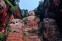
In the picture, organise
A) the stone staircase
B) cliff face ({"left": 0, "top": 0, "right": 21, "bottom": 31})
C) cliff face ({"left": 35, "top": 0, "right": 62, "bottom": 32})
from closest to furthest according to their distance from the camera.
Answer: the stone staircase
cliff face ({"left": 0, "top": 0, "right": 21, "bottom": 31})
cliff face ({"left": 35, "top": 0, "right": 62, "bottom": 32})

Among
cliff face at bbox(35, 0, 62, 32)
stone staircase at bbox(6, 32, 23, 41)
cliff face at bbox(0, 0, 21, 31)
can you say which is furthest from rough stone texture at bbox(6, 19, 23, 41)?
cliff face at bbox(35, 0, 62, 32)

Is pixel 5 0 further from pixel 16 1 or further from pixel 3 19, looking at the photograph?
pixel 16 1

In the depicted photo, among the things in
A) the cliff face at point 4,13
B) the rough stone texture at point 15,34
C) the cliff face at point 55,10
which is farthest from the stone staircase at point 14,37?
the cliff face at point 55,10

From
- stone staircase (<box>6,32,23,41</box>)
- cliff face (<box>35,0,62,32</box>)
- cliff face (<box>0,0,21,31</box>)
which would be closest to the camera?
stone staircase (<box>6,32,23,41</box>)

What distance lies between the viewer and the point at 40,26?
729 inches

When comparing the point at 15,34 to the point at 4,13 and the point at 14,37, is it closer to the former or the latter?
the point at 14,37

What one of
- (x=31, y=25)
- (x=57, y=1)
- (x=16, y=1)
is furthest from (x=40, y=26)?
(x=16, y=1)

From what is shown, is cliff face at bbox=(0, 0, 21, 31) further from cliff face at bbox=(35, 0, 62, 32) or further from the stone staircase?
cliff face at bbox=(35, 0, 62, 32)

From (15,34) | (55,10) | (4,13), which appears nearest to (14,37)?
(15,34)

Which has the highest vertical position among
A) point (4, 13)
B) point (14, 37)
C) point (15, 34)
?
point (4, 13)

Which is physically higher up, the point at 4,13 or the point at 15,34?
the point at 4,13

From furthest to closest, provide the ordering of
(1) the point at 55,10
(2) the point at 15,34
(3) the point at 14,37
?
(1) the point at 55,10 < (2) the point at 15,34 < (3) the point at 14,37

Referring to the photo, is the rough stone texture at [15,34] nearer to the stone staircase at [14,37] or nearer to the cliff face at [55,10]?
the stone staircase at [14,37]

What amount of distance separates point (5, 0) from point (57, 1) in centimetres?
493
